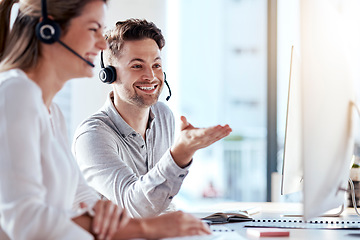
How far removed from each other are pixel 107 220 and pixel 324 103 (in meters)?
0.55

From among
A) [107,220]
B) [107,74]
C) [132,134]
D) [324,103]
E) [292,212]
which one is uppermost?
[107,74]

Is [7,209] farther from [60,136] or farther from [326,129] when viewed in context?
[326,129]

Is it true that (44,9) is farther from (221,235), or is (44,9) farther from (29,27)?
(221,235)

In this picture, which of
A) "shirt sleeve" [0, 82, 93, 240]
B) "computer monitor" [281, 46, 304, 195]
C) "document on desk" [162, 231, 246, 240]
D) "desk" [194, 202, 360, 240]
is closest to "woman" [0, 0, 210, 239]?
"shirt sleeve" [0, 82, 93, 240]

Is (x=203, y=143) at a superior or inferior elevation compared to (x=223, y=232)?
superior

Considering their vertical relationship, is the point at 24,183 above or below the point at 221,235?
above

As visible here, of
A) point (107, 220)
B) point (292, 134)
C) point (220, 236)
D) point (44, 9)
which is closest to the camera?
point (107, 220)

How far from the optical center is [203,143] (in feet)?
4.94

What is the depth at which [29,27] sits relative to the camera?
1.18m

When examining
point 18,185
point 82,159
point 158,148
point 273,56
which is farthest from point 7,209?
point 273,56

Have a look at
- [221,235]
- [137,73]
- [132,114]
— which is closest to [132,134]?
[132,114]

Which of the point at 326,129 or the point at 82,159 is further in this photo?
the point at 82,159

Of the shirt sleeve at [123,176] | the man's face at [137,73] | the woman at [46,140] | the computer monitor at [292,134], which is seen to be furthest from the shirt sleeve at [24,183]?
the man's face at [137,73]

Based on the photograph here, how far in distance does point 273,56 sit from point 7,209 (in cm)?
351
